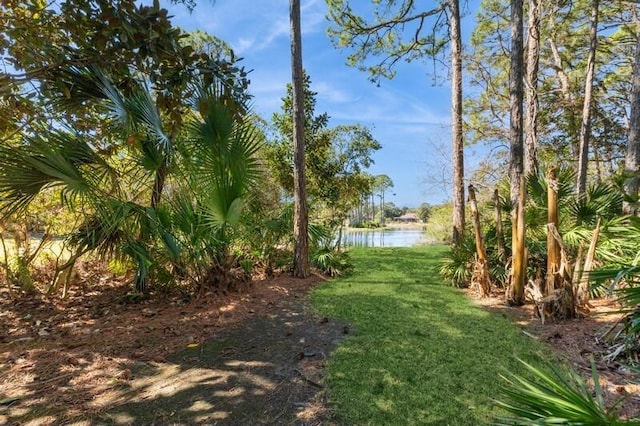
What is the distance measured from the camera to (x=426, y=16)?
31.8 ft

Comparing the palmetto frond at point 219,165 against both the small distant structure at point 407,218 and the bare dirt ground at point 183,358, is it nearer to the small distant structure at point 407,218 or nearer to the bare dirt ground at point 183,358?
the bare dirt ground at point 183,358

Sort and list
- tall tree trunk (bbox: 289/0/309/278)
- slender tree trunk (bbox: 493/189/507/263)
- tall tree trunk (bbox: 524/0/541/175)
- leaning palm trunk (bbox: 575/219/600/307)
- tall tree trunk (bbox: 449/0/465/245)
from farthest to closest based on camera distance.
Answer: tall tree trunk (bbox: 449/0/465/245)
tall tree trunk (bbox: 289/0/309/278)
tall tree trunk (bbox: 524/0/541/175)
slender tree trunk (bbox: 493/189/507/263)
leaning palm trunk (bbox: 575/219/600/307)

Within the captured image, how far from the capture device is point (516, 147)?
5.03 metres

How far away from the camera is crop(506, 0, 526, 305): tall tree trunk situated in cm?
427

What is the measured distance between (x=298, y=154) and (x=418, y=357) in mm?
4047

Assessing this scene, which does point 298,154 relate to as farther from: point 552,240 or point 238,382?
point 238,382

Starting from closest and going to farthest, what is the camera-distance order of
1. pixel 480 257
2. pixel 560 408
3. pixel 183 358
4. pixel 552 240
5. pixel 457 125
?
pixel 560 408, pixel 183 358, pixel 552 240, pixel 480 257, pixel 457 125

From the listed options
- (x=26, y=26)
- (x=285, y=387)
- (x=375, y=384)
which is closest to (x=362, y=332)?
(x=375, y=384)

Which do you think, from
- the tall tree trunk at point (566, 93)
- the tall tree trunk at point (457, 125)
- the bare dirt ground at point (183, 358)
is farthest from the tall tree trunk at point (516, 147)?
the tall tree trunk at point (566, 93)

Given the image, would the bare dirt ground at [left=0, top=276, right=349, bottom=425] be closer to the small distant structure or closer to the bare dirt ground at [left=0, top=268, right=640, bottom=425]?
the bare dirt ground at [left=0, top=268, right=640, bottom=425]

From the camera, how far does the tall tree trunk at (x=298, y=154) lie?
5785mm

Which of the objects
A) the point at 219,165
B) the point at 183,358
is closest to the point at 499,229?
the point at 219,165

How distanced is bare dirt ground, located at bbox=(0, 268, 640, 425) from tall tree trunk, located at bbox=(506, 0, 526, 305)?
32 centimetres

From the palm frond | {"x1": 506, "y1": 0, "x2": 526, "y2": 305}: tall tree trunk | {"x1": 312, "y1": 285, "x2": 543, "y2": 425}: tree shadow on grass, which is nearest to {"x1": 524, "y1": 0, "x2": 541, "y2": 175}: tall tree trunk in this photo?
{"x1": 506, "y1": 0, "x2": 526, "y2": 305}: tall tree trunk
